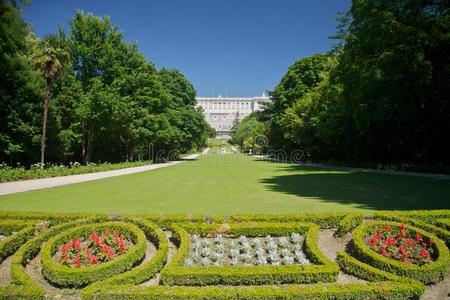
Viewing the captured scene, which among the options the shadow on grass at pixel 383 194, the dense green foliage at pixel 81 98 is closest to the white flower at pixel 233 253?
the shadow on grass at pixel 383 194

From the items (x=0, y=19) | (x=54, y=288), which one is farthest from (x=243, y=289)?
(x=0, y=19)

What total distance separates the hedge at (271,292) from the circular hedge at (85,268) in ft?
2.20

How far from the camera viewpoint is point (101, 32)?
120 ft

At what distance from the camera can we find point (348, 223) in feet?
29.1

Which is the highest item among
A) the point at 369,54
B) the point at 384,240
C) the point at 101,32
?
the point at 101,32

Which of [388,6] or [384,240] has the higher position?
[388,6]

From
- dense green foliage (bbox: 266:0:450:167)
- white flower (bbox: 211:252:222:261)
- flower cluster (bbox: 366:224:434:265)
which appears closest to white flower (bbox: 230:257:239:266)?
white flower (bbox: 211:252:222:261)

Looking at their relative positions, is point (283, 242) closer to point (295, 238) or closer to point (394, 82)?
point (295, 238)

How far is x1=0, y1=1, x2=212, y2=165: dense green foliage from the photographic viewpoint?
92.7 feet

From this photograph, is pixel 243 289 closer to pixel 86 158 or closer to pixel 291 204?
pixel 291 204

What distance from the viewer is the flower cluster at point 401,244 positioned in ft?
24.8

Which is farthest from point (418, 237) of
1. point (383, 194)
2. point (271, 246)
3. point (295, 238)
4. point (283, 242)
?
point (383, 194)

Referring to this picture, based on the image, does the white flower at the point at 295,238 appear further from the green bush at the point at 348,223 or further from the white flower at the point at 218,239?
the white flower at the point at 218,239

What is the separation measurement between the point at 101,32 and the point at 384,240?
3673cm
